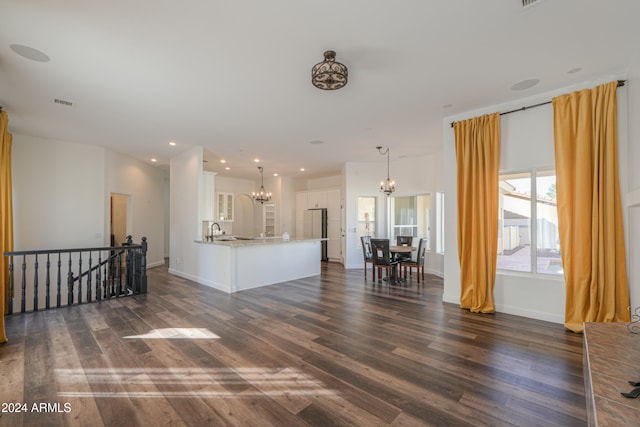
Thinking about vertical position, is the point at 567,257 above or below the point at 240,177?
below

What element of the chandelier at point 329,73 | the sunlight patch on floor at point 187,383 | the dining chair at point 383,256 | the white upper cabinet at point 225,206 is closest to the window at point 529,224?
the dining chair at point 383,256

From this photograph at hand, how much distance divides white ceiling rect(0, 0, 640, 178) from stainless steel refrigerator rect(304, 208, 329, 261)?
16.0ft

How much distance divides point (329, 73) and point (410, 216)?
5.99 m

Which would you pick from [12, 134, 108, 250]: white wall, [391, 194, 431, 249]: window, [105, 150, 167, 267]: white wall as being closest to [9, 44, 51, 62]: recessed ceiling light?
[12, 134, 108, 250]: white wall

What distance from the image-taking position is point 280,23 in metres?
2.33

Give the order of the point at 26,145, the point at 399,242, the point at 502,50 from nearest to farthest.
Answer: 1. the point at 502,50
2. the point at 26,145
3. the point at 399,242

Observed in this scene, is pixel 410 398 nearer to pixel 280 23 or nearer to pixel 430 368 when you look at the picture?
pixel 430 368

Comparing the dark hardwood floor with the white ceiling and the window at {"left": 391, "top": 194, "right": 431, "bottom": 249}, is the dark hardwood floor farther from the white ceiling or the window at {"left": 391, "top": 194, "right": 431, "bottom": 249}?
the window at {"left": 391, "top": 194, "right": 431, "bottom": 249}

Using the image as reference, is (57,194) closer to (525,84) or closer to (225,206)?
(225,206)

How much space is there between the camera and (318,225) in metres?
9.66

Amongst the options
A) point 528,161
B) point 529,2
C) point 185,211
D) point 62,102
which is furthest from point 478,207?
point 62,102

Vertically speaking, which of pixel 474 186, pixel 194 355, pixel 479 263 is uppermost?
pixel 474 186

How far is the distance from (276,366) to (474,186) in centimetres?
375

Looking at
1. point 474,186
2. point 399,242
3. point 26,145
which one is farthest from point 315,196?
point 26,145
